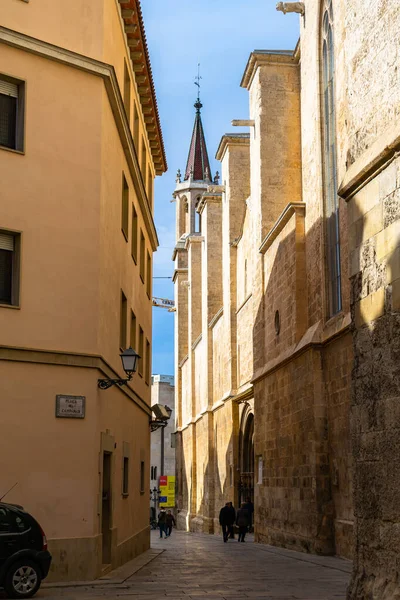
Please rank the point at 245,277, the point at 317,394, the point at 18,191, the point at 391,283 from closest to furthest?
the point at 391,283, the point at 18,191, the point at 317,394, the point at 245,277

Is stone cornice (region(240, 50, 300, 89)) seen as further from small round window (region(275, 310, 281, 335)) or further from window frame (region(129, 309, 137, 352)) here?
window frame (region(129, 309, 137, 352))

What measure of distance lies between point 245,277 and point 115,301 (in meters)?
17.6

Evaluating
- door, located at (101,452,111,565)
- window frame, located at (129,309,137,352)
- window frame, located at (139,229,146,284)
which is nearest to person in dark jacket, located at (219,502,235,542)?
window frame, located at (139,229,146,284)

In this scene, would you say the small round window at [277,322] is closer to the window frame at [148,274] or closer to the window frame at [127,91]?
the window frame at [148,274]

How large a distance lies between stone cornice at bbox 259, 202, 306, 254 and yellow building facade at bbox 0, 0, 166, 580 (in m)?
6.91

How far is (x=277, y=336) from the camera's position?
26.0 meters

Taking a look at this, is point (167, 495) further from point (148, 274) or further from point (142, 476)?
point (142, 476)

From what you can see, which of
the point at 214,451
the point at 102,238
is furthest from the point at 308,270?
the point at 214,451

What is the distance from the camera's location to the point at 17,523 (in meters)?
12.5

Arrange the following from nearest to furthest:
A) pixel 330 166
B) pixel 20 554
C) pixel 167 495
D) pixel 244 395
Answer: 1. pixel 20 554
2. pixel 330 166
3. pixel 244 395
4. pixel 167 495

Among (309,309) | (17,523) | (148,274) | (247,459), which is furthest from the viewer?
(247,459)

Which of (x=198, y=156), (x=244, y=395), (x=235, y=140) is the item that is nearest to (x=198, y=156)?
(x=198, y=156)

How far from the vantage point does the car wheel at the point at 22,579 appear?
483 inches

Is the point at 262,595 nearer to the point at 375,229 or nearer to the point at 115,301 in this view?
the point at 375,229
